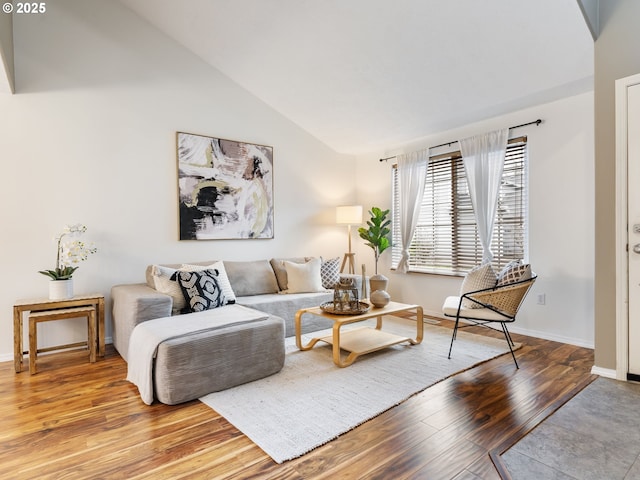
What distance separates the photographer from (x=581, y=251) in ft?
11.6

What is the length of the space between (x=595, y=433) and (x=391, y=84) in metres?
3.51

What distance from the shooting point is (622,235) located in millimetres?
2666

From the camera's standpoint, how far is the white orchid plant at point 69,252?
331 centimetres

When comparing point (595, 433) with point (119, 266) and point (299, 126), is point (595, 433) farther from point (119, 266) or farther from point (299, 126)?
point (299, 126)

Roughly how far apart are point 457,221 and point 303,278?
6.88 ft

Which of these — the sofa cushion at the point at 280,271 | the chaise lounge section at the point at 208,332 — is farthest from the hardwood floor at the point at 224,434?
the sofa cushion at the point at 280,271

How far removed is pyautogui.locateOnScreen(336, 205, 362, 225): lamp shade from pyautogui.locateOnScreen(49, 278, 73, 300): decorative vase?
344 cm

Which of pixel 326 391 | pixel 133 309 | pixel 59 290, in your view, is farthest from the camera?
pixel 59 290

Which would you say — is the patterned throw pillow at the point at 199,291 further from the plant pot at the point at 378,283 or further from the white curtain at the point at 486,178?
the white curtain at the point at 486,178

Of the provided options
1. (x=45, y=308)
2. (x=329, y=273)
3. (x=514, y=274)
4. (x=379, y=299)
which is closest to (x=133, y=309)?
(x=45, y=308)

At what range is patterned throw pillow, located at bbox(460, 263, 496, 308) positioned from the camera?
3.35m

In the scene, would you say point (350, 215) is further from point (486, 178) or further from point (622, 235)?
point (622, 235)

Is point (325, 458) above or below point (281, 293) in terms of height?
below

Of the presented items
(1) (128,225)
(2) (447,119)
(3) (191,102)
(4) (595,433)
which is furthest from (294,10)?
(4) (595,433)
